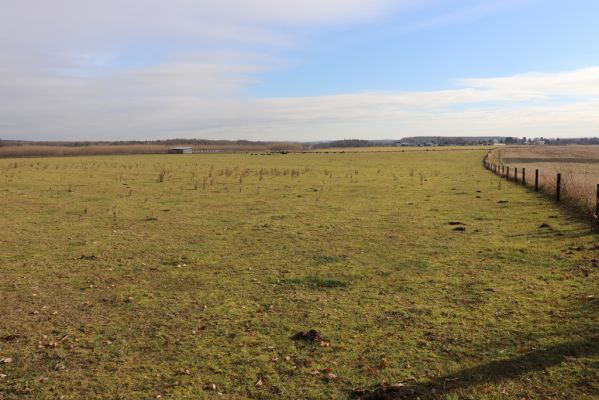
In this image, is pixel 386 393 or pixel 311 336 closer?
pixel 386 393

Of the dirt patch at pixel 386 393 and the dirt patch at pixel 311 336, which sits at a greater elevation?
the dirt patch at pixel 311 336

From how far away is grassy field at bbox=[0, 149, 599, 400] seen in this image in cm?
546

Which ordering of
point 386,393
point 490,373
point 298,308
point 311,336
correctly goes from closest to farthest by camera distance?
point 386,393
point 490,373
point 311,336
point 298,308

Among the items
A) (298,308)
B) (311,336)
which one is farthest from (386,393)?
(298,308)

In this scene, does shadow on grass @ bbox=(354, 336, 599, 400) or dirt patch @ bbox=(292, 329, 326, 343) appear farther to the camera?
dirt patch @ bbox=(292, 329, 326, 343)

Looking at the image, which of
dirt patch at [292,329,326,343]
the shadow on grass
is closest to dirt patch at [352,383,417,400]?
the shadow on grass

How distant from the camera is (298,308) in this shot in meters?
7.95

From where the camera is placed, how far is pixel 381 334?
6.79 m

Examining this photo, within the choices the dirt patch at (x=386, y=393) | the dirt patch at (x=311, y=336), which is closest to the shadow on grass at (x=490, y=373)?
the dirt patch at (x=386, y=393)

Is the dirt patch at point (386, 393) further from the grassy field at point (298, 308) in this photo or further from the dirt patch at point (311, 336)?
the dirt patch at point (311, 336)

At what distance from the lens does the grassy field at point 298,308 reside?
215 inches

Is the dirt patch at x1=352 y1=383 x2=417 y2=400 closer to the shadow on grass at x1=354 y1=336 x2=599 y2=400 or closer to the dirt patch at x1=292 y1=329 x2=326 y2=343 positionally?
the shadow on grass at x1=354 y1=336 x2=599 y2=400

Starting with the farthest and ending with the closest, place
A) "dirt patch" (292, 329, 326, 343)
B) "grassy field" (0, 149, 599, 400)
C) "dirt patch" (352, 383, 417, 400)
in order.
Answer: "dirt patch" (292, 329, 326, 343)
"grassy field" (0, 149, 599, 400)
"dirt patch" (352, 383, 417, 400)

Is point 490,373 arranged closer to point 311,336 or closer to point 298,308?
point 311,336
